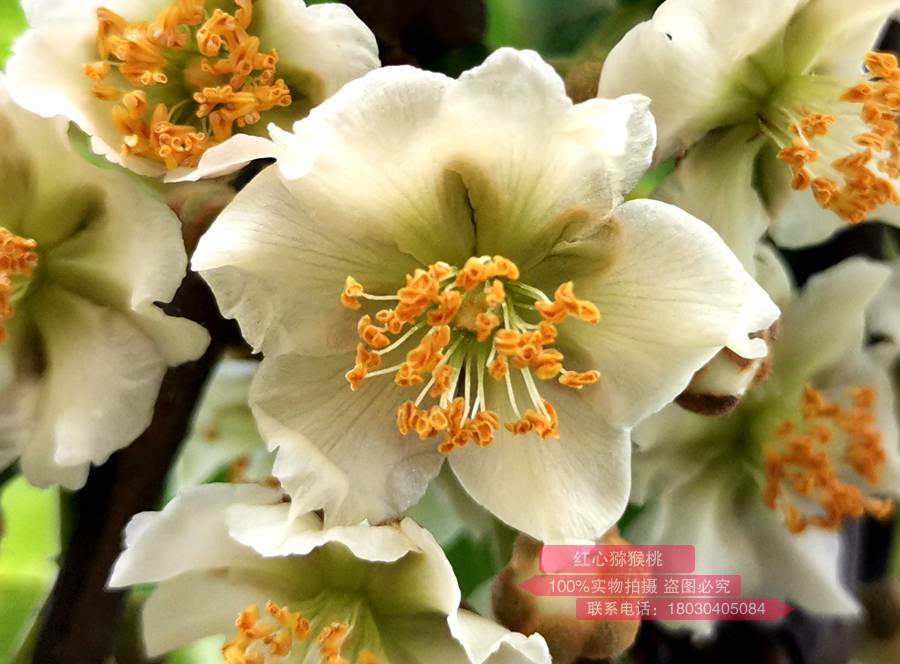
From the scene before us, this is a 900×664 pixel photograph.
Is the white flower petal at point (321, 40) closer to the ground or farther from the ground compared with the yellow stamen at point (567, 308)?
farther from the ground

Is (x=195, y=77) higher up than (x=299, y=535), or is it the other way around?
(x=195, y=77)

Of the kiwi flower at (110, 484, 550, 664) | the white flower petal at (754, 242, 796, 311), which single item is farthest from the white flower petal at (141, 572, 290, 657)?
the white flower petal at (754, 242, 796, 311)

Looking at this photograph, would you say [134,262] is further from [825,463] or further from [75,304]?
[825,463]

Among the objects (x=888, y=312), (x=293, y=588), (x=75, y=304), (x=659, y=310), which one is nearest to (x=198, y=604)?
(x=293, y=588)

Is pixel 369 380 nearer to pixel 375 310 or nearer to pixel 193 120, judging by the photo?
pixel 375 310

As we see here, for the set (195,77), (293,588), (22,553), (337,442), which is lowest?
(22,553)

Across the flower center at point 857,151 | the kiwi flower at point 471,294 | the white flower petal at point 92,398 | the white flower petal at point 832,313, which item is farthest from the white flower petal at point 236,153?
the white flower petal at point 832,313

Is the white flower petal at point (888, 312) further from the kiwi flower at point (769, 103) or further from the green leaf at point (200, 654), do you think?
the green leaf at point (200, 654)
